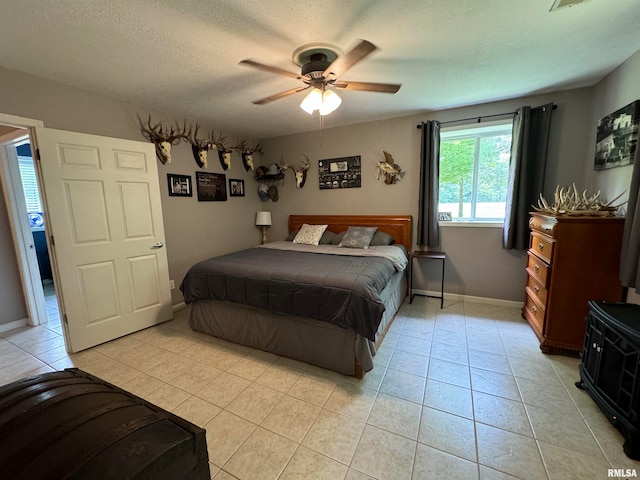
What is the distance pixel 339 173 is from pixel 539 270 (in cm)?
271

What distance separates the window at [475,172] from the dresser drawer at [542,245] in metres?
0.69

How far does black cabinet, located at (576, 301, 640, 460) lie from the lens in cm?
140

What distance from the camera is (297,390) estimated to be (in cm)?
198

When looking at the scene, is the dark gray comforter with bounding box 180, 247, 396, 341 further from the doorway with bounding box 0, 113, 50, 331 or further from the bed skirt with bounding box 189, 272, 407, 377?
the doorway with bounding box 0, 113, 50, 331

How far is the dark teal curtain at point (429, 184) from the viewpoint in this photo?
11.0 feet

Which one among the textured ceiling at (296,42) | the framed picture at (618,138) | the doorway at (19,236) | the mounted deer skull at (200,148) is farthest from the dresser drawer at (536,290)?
the doorway at (19,236)

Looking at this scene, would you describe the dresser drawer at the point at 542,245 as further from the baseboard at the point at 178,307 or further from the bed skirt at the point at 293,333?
the baseboard at the point at 178,307

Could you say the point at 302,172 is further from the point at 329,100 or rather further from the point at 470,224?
the point at 470,224

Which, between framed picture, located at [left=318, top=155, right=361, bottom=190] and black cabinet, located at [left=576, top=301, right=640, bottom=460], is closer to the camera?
black cabinet, located at [left=576, top=301, right=640, bottom=460]

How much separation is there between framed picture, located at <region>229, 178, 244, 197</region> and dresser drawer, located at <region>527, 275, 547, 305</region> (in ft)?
13.2

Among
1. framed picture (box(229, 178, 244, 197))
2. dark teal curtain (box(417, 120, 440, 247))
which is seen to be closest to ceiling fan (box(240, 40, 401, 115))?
dark teal curtain (box(417, 120, 440, 247))

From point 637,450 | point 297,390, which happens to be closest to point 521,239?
point 637,450
